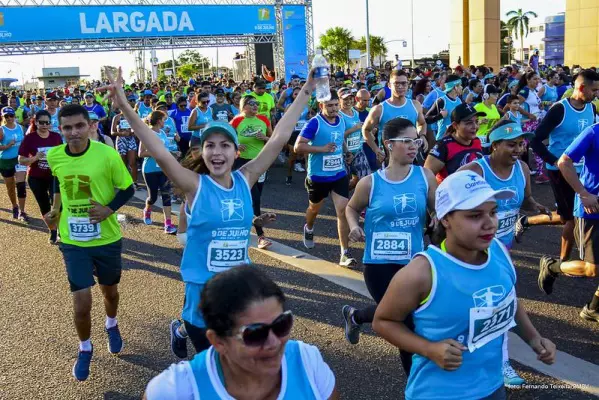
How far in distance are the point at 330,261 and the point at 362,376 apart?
9.34 ft

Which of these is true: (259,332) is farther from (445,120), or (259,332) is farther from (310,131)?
(445,120)

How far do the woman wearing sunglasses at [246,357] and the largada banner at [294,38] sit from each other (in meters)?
28.7

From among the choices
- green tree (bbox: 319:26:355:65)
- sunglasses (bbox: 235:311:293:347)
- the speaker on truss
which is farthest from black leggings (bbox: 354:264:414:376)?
green tree (bbox: 319:26:355:65)

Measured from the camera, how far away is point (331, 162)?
23.7 ft

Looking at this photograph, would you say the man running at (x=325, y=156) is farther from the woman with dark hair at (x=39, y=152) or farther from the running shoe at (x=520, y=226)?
the woman with dark hair at (x=39, y=152)

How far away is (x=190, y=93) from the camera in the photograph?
18.8 metres

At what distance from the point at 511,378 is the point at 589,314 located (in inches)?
56.1

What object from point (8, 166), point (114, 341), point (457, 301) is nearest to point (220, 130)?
point (457, 301)

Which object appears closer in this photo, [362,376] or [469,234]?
[469,234]

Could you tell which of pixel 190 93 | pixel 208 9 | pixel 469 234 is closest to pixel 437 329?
pixel 469 234

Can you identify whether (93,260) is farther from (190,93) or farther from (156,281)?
(190,93)

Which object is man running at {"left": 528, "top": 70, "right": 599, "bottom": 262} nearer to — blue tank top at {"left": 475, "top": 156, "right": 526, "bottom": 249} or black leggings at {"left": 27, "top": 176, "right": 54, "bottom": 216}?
blue tank top at {"left": 475, "top": 156, "right": 526, "bottom": 249}

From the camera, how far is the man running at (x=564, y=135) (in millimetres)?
6195

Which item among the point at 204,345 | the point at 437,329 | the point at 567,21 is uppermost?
the point at 567,21
